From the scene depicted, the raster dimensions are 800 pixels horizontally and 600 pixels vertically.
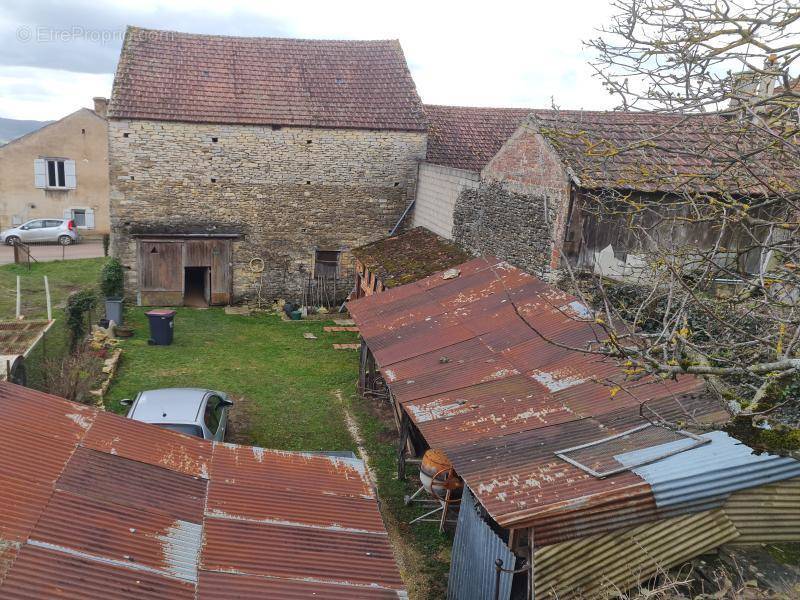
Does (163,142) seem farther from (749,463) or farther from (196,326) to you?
(749,463)

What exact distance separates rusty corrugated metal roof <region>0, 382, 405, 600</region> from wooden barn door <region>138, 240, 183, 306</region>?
13.5 m

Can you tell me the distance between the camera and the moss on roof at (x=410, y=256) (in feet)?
46.6

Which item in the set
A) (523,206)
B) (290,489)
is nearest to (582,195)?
(523,206)

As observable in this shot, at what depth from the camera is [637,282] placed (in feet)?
33.0

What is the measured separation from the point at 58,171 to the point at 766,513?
30.5 m

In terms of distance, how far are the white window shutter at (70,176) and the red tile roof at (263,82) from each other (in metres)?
11.2

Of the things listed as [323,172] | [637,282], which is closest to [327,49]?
[323,172]

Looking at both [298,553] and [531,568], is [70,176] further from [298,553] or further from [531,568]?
[531,568]

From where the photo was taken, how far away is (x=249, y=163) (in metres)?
19.1

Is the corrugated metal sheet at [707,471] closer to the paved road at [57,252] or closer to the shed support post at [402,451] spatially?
the shed support post at [402,451]

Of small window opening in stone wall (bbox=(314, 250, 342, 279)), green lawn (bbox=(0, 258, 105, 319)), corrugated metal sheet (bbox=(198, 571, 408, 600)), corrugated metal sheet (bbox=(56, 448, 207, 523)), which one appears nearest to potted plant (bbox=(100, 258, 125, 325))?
green lawn (bbox=(0, 258, 105, 319))

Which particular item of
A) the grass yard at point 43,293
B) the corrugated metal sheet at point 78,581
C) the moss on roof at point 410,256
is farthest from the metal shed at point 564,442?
the grass yard at point 43,293

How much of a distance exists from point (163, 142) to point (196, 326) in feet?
17.5

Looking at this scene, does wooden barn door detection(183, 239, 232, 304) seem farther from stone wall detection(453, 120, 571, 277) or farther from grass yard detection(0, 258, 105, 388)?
stone wall detection(453, 120, 571, 277)
